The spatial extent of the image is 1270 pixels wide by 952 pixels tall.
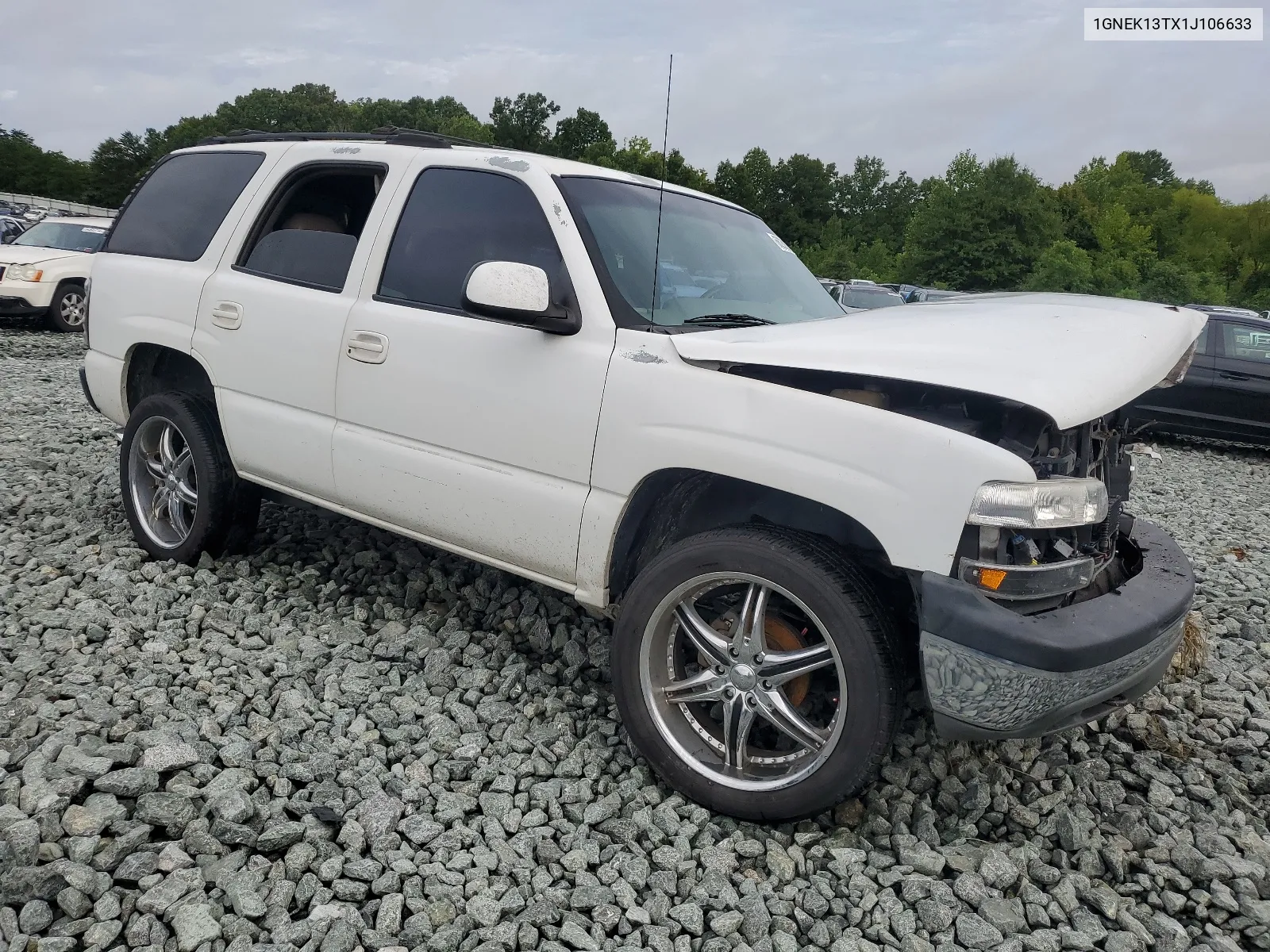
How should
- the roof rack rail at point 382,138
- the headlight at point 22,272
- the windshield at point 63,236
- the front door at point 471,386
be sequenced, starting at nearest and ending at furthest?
the front door at point 471,386 < the roof rack rail at point 382,138 < the headlight at point 22,272 < the windshield at point 63,236

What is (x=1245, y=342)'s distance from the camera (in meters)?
10.4

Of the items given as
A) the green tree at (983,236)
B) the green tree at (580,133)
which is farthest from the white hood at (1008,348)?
the green tree at (580,133)

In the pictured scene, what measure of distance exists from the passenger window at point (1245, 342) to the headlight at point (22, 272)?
1529 centimetres

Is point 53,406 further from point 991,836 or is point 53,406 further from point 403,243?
point 991,836

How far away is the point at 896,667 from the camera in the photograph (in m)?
2.56

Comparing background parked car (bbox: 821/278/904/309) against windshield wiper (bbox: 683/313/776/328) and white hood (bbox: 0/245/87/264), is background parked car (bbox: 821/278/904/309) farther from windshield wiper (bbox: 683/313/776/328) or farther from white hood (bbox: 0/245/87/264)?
windshield wiper (bbox: 683/313/776/328)

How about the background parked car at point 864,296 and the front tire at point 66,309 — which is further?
the background parked car at point 864,296

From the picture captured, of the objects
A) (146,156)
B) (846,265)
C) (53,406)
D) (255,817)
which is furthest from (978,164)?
(146,156)

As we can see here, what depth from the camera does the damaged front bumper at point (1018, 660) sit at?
2373 millimetres

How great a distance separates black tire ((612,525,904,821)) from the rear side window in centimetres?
281

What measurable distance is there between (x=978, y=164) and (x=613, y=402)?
2362 inches

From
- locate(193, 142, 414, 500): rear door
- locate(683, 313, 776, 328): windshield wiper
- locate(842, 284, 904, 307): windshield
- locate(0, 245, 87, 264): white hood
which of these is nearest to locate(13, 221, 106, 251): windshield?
locate(0, 245, 87, 264): white hood

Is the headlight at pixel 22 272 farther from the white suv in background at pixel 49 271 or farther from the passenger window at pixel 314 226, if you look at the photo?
the passenger window at pixel 314 226

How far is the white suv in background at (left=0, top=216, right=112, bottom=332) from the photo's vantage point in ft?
42.6
